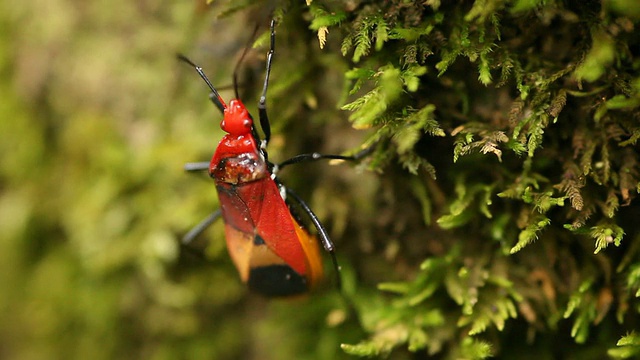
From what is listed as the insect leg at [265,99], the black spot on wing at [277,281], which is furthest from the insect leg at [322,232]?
the insect leg at [265,99]

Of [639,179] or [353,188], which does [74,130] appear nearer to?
[353,188]

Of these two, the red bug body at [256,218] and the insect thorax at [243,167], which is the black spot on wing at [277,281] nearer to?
the red bug body at [256,218]

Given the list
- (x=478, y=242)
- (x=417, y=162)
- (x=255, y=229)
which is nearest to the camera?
(x=417, y=162)

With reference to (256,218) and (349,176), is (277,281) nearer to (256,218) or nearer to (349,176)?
(256,218)

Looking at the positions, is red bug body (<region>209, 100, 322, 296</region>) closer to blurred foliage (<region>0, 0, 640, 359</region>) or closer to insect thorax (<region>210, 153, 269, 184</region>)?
insect thorax (<region>210, 153, 269, 184</region>)

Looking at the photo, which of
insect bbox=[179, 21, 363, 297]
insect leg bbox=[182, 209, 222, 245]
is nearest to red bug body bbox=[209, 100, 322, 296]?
insect bbox=[179, 21, 363, 297]

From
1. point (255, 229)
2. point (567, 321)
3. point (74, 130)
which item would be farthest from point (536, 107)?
point (74, 130)
